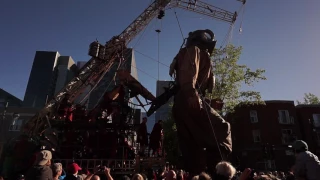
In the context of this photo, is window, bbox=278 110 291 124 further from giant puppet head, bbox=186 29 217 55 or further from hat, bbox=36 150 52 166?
hat, bbox=36 150 52 166

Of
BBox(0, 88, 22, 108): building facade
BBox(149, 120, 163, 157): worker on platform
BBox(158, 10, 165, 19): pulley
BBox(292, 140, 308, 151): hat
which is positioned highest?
BBox(158, 10, 165, 19): pulley

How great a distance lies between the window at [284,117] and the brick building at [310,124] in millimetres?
2639

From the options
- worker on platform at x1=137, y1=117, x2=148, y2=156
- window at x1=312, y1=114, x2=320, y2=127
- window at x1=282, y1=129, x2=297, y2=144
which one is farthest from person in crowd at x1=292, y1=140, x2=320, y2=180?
window at x1=312, y1=114, x2=320, y2=127

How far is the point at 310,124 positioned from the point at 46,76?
1972 inches

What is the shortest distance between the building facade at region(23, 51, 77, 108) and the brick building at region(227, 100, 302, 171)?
3569 centimetres

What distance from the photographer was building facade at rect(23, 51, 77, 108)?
5069 centimetres

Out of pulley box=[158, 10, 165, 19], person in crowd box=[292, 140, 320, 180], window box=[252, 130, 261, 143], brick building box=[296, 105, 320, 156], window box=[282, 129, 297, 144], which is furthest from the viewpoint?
window box=[252, 130, 261, 143]

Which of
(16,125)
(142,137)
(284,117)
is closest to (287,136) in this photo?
(284,117)

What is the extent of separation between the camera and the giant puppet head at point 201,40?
1130cm

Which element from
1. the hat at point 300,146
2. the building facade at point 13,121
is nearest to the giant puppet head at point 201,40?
the hat at point 300,146

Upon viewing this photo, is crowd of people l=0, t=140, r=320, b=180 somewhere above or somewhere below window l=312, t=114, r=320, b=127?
below

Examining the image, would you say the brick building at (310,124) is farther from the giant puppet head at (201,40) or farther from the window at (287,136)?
the giant puppet head at (201,40)

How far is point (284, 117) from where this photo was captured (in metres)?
32.8

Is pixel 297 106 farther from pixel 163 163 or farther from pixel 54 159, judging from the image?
pixel 54 159
